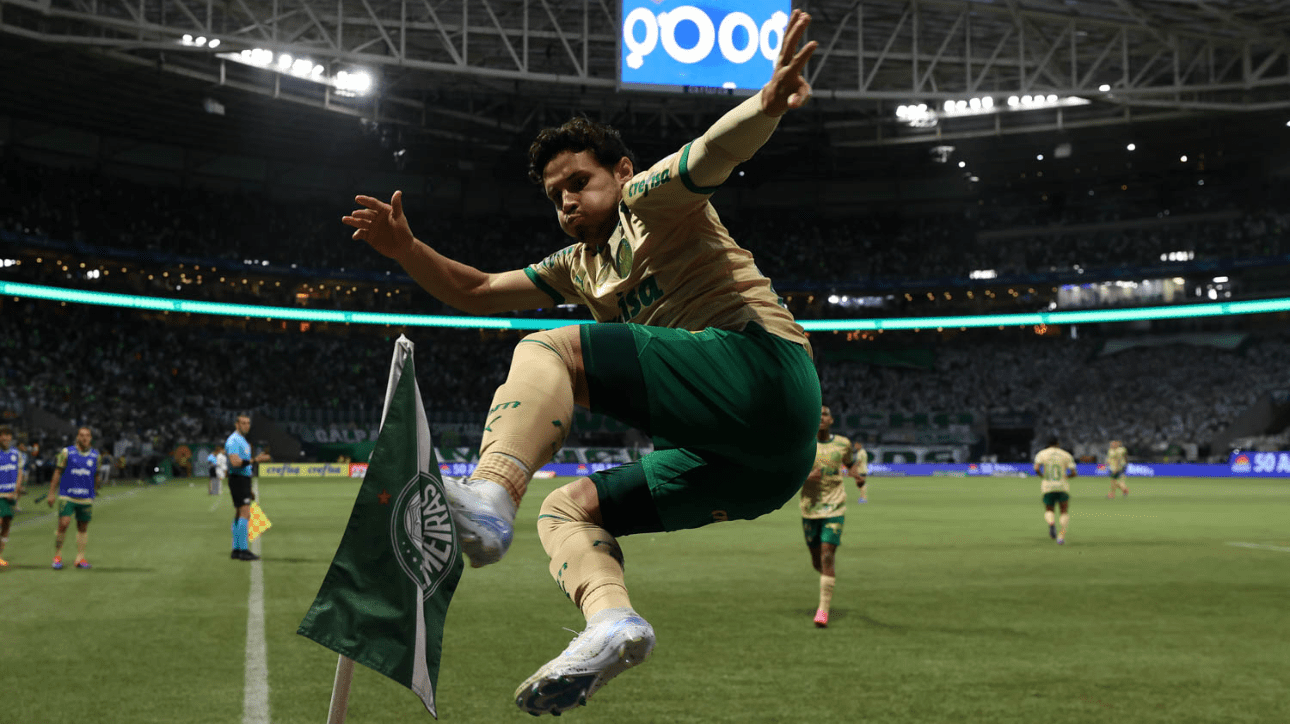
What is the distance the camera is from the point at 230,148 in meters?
53.6

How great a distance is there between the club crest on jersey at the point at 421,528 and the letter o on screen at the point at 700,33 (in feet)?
75.4

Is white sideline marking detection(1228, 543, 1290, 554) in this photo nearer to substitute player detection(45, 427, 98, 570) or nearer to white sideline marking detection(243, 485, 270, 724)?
white sideline marking detection(243, 485, 270, 724)

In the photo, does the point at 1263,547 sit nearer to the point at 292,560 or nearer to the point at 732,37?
the point at 732,37

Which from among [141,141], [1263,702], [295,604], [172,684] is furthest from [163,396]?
[1263,702]

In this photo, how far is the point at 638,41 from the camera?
24.7 m

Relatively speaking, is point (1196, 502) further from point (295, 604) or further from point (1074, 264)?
point (1074, 264)

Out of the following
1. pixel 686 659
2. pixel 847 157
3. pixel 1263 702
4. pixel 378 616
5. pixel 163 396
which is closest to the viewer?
pixel 378 616

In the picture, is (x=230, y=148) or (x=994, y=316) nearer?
(x=230, y=148)

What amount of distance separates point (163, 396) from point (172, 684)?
47.0 metres

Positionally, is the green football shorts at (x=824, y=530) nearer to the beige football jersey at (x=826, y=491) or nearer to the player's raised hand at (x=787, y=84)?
the beige football jersey at (x=826, y=491)

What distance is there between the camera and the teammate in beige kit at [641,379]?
2.77m

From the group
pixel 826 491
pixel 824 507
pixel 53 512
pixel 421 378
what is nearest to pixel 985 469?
pixel 421 378

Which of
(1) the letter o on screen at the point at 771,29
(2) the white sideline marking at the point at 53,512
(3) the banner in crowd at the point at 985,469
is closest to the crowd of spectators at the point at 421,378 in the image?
(3) the banner in crowd at the point at 985,469

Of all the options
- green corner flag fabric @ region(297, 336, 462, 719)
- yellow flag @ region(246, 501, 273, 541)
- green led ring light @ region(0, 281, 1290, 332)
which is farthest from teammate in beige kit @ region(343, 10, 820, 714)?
green led ring light @ region(0, 281, 1290, 332)
